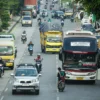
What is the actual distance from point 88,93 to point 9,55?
12651 mm

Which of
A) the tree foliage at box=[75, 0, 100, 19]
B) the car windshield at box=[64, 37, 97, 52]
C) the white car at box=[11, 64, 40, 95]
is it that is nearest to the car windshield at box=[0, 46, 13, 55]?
the car windshield at box=[64, 37, 97, 52]

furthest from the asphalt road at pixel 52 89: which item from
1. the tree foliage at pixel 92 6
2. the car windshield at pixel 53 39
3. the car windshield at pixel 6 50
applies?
the car windshield at pixel 53 39

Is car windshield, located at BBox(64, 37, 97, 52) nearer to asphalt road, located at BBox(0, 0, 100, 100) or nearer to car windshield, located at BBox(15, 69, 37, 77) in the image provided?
asphalt road, located at BBox(0, 0, 100, 100)

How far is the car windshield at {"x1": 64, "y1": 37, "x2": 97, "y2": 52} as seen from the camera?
138 feet

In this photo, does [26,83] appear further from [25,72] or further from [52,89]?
[52,89]

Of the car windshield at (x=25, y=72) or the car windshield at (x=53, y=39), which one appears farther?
the car windshield at (x=53, y=39)

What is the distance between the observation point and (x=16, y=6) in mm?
115812

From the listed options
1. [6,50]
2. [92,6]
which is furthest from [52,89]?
[6,50]

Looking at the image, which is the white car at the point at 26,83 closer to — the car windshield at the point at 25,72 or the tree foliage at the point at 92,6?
the car windshield at the point at 25,72

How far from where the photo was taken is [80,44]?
42.2 metres

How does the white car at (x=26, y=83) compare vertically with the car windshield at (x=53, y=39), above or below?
above

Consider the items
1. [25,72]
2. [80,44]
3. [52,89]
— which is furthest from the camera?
[80,44]

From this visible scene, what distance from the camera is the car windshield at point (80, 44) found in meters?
42.1

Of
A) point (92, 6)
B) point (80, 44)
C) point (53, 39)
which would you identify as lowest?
point (53, 39)
